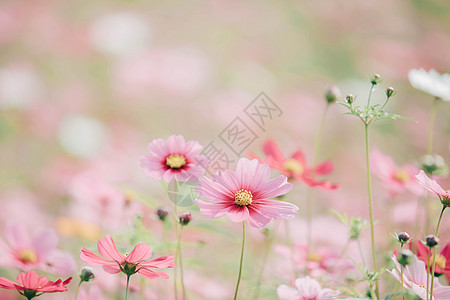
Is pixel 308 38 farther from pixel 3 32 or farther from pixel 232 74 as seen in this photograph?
pixel 3 32

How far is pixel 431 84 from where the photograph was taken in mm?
626

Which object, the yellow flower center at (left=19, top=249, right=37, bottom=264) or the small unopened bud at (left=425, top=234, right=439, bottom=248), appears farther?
the yellow flower center at (left=19, top=249, right=37, bottom=264)

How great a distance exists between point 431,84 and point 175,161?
395 millimetres

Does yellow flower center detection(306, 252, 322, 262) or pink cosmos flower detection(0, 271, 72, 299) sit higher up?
yellow flower center detection(306, 252, 322, 262)

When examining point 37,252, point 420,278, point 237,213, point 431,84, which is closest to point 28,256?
point 37,252

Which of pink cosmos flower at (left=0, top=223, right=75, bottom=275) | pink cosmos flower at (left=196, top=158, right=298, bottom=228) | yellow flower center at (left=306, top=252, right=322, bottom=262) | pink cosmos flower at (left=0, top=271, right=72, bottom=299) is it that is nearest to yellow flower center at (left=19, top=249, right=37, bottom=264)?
pink cosmos flower at (left=0, top=223, right=75, bottom=275)

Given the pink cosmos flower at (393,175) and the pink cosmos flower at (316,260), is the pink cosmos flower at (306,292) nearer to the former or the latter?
the pink cosmos flower at (316,260)

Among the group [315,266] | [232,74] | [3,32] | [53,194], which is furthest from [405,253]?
[3,32]

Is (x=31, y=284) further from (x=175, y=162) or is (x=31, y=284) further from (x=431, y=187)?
(x=431, y=187)

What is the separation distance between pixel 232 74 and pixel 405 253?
5.90ft

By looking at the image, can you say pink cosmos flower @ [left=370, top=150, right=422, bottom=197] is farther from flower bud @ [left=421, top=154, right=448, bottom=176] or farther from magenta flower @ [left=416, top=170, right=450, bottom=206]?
magenta flower @ [left=416, top=170, right=450, bottom=206]

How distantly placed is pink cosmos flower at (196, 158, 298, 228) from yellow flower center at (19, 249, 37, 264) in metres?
0.25

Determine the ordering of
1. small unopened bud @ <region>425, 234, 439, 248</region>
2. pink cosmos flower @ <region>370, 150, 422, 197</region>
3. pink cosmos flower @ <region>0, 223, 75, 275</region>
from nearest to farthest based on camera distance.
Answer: small unopened bud @ <region>425, 234, 439, 248</region>, pink cosmos flower @ <region>0, 223, 75, 275</region>, pink cosmos flower @ <region>370, 150, 422, 197</region>

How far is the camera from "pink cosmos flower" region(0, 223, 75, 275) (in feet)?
1.76
